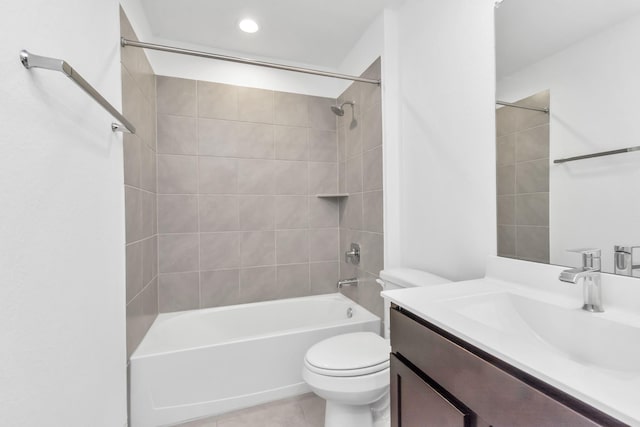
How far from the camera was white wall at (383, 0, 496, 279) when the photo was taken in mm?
1179

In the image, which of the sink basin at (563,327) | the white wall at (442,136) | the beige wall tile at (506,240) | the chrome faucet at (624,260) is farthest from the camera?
the white wall at (442,136)

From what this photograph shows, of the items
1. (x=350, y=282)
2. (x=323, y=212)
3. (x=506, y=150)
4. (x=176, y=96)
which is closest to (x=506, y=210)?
(x=506, y=150)

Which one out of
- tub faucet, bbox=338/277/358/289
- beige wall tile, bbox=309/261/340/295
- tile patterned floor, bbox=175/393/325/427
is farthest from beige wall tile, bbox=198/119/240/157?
tile patterned floor, bbox=175/393/325/427

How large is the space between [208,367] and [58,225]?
1175mm

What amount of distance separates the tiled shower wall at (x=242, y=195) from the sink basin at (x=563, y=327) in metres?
1.70

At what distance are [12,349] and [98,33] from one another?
47.1 inches

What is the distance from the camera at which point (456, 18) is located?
1.29 metres

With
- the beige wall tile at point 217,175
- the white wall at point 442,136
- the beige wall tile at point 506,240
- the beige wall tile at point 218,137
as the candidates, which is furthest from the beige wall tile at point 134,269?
the beige wall tile at point 506,240

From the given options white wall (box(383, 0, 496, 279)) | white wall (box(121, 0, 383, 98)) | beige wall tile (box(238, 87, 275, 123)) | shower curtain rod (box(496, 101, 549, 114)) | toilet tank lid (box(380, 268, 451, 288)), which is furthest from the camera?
beige wall tile (box(238, 87, 275, 123))

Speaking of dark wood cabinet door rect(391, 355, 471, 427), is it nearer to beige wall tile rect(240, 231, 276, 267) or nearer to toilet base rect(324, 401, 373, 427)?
toilet base rect(324, 401, 373, 427)

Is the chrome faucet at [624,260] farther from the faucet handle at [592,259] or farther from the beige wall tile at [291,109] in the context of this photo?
the beige wall tile at [291,109]

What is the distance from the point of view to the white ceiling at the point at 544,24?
31.2 inches

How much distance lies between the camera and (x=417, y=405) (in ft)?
2.54

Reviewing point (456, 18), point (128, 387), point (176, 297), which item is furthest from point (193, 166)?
point (456, 18)
